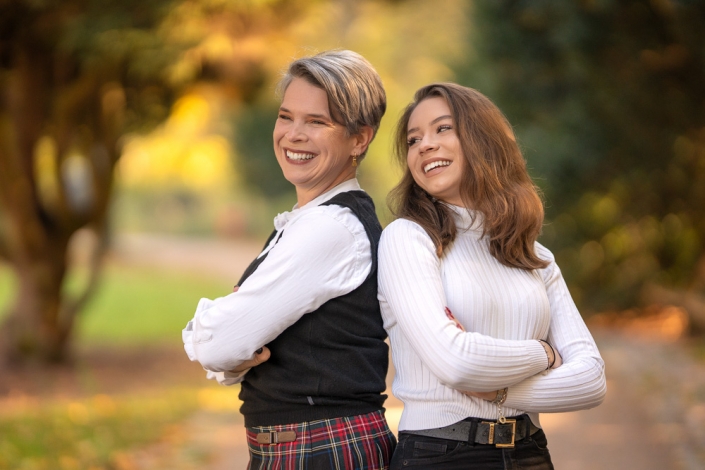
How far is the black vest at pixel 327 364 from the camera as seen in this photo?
7.72ft

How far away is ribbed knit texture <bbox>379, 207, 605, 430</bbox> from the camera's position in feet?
7.29

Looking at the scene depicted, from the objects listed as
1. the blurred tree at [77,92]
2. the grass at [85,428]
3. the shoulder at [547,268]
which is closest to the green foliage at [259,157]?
the blurred tree at [77,92]

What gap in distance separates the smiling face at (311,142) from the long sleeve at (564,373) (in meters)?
0.68

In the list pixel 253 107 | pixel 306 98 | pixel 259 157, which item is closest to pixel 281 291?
pixel 306 98

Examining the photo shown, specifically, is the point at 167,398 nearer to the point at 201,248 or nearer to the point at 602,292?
the point at 602,292

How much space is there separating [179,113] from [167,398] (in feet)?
12.9

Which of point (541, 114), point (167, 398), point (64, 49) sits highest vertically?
point (541, 114)

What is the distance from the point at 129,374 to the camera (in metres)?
11.3

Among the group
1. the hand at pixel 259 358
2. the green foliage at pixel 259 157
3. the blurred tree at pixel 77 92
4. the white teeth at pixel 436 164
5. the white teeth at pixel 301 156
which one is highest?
the green foliage at pixel 259 157

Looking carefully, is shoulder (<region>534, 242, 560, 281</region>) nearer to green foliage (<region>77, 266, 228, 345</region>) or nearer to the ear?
the ear

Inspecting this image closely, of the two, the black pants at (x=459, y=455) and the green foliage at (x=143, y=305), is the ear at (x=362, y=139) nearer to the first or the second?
the black pants at (x=459, y=455)

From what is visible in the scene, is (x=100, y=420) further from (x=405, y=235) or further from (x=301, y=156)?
(x=405, y=235)

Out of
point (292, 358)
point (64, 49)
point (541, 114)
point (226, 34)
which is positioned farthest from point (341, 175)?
point (541, 114)

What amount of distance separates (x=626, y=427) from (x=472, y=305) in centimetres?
567
